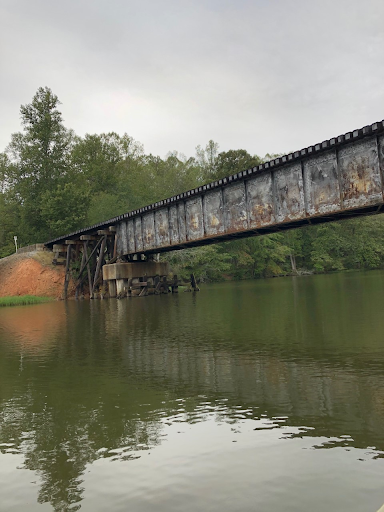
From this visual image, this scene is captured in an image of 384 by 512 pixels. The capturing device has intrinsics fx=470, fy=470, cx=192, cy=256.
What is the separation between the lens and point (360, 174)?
18.4 meters

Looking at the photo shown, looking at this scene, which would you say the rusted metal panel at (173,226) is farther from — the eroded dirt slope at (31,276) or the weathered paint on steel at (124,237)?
the eroded dirt slope at (31,276)

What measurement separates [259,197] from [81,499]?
21.3 metres

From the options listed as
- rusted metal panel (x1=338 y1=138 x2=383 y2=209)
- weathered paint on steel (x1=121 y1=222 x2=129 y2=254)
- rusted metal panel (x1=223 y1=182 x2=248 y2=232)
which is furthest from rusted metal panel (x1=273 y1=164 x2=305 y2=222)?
weathered paint on steel (x1=121 y1=222 x2=129 y2=254)

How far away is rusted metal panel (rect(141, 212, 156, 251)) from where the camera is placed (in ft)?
114

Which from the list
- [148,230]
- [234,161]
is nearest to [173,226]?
[148,230]

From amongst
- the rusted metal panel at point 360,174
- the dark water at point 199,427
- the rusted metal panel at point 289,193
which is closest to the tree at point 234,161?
the rusted metal panel at point 289,193

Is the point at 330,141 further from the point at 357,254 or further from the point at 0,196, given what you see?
the point at 357,254

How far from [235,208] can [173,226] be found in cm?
741

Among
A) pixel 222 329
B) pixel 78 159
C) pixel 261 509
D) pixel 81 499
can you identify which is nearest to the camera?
pixel 261 509

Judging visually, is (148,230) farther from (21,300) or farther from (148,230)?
(21,300)

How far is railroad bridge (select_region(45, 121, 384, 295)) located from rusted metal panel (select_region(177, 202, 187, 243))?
2.6 inches

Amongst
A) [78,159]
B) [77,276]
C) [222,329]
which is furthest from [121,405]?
[78,159]

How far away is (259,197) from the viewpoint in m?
23.9

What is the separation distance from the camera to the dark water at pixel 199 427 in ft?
11.5
